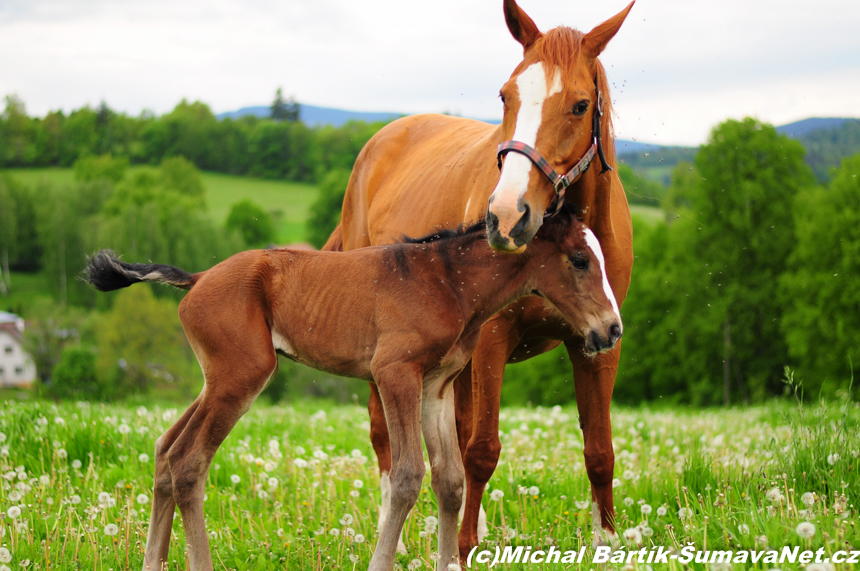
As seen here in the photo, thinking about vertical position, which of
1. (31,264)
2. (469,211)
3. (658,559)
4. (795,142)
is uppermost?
(795,142)

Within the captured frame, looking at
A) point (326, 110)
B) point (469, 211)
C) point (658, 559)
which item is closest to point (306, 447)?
point (469, 211)

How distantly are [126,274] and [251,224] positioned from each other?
204 ft

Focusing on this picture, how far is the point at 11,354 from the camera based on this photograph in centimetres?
6006

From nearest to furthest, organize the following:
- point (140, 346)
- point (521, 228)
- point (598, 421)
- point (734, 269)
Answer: point (521, 228)
point (598, 421)
point (734, 269)
point (140, 346)

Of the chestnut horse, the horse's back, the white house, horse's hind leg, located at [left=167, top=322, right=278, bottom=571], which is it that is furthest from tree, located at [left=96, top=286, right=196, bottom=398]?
horse's hind leg, located at [left=167, top=322, right=278, bottom=571]

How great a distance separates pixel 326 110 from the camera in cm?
10556

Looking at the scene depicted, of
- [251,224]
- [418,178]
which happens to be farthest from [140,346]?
[418,178]

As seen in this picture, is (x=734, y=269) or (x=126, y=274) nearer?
(x=126, y=274)

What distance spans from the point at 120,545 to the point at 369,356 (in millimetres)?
1900

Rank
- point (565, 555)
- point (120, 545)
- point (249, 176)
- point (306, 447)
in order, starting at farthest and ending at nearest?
point (249, 176) → point (306, 447) → point (120, 545) → point (565, 555)

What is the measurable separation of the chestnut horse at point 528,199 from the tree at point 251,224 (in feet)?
187

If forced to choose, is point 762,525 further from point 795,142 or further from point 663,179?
point 663,179

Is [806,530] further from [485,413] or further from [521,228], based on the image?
[485,413]

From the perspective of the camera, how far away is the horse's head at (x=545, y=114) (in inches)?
134
